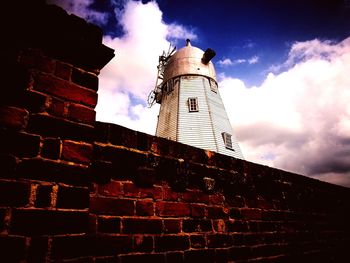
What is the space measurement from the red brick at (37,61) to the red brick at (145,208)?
2.77 feet

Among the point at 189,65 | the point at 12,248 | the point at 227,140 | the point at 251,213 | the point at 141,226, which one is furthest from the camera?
the point at 189,65

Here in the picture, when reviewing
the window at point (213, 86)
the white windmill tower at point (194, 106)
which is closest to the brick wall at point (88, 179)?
the white windmill tower at point (194, 106)

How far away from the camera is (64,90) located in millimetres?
1127

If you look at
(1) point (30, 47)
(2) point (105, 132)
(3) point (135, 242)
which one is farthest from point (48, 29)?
(3) point (135, 242)

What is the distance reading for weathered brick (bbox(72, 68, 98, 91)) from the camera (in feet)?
3.91

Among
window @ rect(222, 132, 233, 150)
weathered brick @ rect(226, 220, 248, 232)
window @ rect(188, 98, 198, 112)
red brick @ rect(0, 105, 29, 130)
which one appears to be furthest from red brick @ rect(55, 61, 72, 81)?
window @ rect(188, 98, 198, 112)

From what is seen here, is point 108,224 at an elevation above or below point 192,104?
below

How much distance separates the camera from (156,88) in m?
20.1

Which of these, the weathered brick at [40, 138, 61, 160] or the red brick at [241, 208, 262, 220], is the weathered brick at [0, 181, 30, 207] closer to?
the weathered brick at [40, 138, 61, 160]

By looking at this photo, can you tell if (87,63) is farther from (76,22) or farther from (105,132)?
(105,132)

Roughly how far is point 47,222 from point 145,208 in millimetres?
617

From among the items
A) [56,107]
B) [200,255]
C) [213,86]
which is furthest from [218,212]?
[213,86]

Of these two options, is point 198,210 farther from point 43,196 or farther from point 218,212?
point 43,196

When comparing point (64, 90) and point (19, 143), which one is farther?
point (64, 90)
